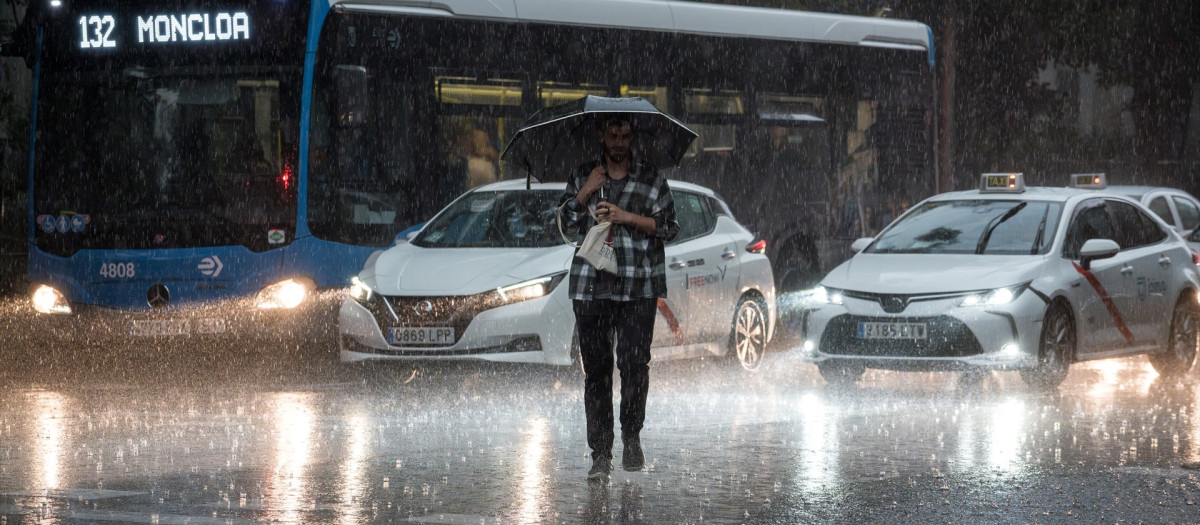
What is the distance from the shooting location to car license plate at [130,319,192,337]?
1328cm

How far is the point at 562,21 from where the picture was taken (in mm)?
15383

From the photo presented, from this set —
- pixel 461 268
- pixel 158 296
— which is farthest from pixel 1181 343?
pixel 158 296

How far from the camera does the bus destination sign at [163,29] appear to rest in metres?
13.6

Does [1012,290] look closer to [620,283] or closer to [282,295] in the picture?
[620,283]

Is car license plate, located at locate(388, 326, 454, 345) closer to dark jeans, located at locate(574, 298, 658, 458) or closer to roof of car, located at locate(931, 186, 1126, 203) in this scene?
dark jeans, located at locate(574, 298, 658, 458)

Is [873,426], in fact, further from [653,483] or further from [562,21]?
[562,21]

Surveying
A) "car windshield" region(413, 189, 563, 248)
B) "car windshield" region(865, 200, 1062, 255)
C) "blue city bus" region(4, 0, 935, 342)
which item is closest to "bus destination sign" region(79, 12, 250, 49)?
"blue city bus" region(4, 0, 935, 342)

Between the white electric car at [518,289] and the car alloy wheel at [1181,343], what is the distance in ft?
9.97

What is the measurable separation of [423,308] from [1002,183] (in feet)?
15.5

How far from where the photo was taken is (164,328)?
43.7 ft

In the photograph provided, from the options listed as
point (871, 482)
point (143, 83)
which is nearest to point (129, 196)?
point (143, 83)

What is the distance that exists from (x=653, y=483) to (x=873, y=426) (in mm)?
2605

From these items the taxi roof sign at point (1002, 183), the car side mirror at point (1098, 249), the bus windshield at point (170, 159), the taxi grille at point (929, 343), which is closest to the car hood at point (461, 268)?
the bus windshield at point (170, 159)

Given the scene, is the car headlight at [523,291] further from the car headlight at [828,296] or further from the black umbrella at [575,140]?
the black umbrella at [575,140]
